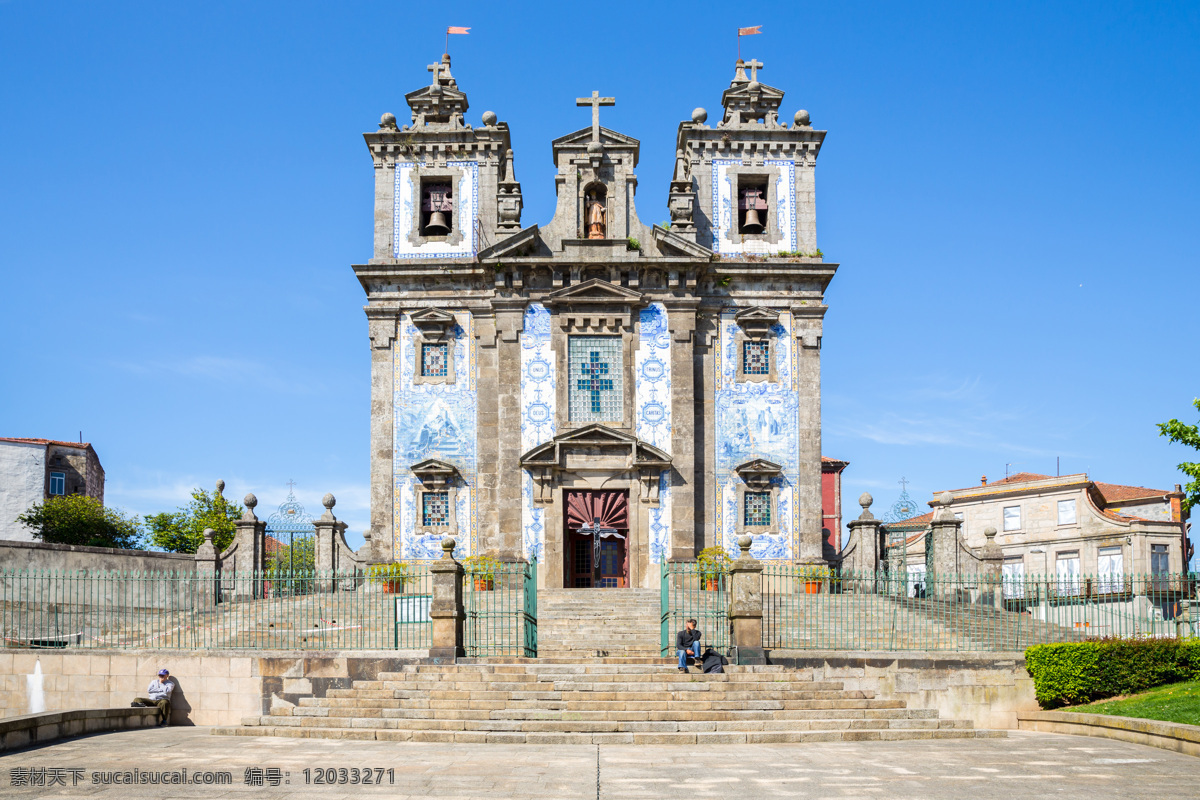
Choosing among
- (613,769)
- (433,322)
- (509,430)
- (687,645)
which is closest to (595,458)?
(509,430)

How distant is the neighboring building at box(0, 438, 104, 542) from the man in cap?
113 ft

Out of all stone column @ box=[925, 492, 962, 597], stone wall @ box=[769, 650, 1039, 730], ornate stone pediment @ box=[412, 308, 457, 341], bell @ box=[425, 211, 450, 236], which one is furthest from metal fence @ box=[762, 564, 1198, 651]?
bell @ box=[425, 211, 450, 236]

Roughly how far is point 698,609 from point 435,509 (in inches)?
393

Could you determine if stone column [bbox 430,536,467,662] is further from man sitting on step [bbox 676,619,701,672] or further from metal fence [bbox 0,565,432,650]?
man sitting on step [bbox 676,619,701,672]

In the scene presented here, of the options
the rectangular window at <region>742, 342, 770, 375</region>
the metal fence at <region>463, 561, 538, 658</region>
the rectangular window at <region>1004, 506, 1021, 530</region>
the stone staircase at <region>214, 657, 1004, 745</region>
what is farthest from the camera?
the rectangular window at <region>1004, 506, 1021, 530</region>

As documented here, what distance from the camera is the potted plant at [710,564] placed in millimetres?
27672

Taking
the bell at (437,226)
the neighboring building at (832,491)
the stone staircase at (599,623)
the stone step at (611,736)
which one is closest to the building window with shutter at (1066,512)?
the neighboring building at (832,491)

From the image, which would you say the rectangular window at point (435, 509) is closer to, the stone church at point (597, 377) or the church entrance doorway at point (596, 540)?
the stone church at point (597, 377)

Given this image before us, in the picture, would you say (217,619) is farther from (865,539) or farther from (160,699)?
(865,539)

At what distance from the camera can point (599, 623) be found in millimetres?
23281

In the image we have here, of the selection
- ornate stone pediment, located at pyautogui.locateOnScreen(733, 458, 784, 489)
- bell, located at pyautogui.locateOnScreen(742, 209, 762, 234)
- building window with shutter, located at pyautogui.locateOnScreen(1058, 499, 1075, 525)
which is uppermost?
bell, located at pyautogui.locateOnScreen(742, 209, 762, 234)

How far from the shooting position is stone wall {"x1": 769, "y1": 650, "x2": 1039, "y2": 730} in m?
19.2

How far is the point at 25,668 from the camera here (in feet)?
67.2

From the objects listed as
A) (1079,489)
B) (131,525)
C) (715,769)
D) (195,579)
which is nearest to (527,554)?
(195,579)
